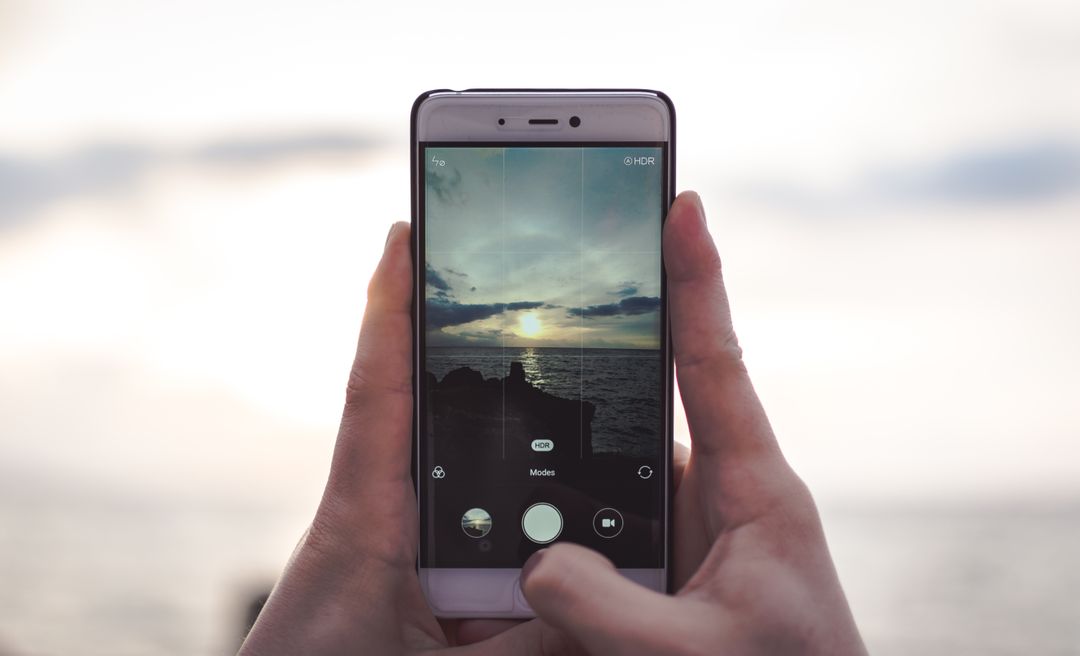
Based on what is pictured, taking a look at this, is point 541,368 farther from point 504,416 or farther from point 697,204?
point 697,204

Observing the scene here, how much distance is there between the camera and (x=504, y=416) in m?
2.85

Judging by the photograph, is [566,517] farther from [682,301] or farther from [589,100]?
[589,100]

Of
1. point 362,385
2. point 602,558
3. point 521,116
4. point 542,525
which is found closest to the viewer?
point 602,558

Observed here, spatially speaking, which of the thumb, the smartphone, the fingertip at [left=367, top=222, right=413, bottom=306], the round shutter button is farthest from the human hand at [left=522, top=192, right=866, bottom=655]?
the fingertip at [left=367, top=222, right=413, bottom=306]

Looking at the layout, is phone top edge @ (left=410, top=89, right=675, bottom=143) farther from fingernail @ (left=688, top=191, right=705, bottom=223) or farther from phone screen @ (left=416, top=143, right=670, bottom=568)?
fingernail @ (left=688, top=191, right=705, bottom=223)

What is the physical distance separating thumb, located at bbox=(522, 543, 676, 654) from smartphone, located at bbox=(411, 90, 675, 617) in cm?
83

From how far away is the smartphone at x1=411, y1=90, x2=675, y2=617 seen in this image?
280 cm

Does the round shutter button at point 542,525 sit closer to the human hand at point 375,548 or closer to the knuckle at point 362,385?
the human hand at point 375,548

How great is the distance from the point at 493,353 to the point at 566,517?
26.6 inches

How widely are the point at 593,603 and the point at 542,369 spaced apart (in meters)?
1.10

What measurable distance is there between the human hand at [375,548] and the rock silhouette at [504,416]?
154mm

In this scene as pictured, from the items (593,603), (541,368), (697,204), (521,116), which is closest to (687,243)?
(697,204)

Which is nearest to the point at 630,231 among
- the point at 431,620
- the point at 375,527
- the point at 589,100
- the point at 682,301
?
the point at 682,301

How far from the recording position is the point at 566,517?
2.82 m
